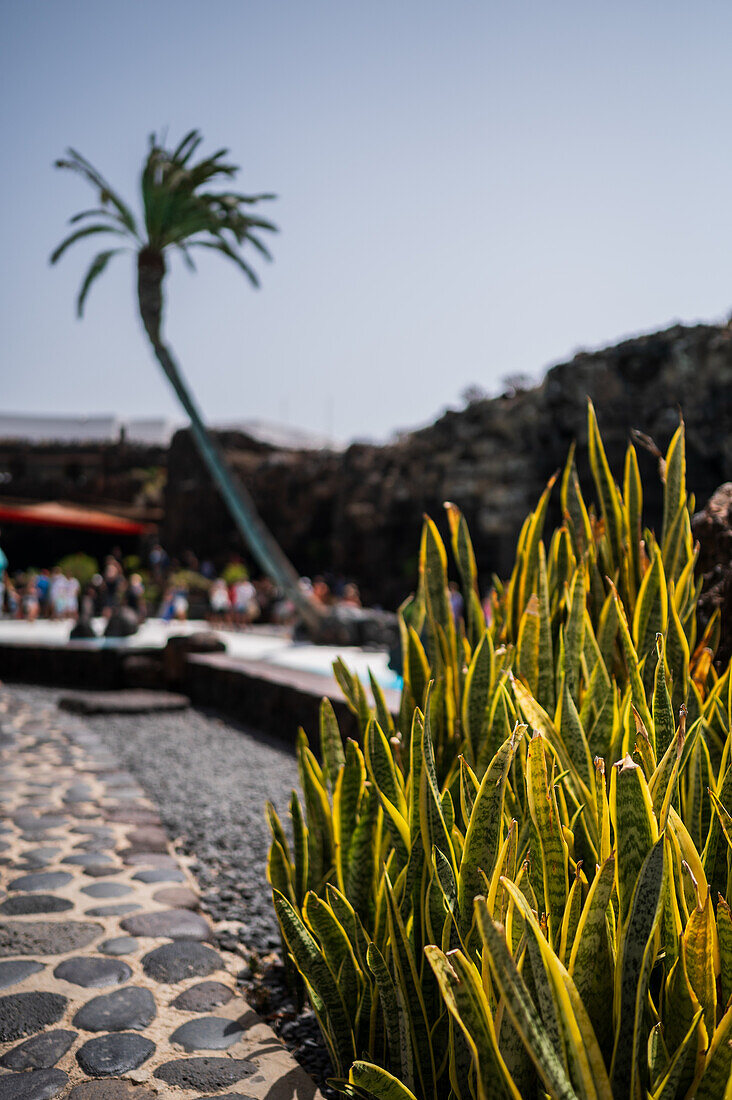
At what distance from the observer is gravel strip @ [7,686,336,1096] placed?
180 cm

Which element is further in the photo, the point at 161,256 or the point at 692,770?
the point at 161,256

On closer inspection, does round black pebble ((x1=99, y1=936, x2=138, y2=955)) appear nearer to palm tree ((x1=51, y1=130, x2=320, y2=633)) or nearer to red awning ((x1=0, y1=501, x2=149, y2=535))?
palm tree ((x1=51, y1=130, x2=320, y2=633))

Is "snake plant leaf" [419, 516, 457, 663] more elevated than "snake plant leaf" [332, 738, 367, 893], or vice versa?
"snake plant leaf" [419, 516, 457, 663]

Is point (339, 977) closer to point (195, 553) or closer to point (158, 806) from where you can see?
point (158, 806)

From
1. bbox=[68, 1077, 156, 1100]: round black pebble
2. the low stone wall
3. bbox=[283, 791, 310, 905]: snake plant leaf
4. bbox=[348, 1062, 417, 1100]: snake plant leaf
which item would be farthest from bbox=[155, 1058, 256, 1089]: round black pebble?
the low stone wall

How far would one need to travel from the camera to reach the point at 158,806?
3.48m

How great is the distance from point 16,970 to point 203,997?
49cm

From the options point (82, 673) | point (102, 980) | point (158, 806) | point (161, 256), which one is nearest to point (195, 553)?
point (161, 256)

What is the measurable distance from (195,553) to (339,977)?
75.2 ft

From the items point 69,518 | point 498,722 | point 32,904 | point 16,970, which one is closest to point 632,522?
point 498,722

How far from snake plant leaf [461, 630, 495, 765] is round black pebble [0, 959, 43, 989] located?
1218 millimetres

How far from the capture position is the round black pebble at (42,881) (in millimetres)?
2410

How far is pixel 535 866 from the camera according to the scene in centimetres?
111

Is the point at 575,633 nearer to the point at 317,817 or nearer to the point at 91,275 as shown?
the point at 317,817
